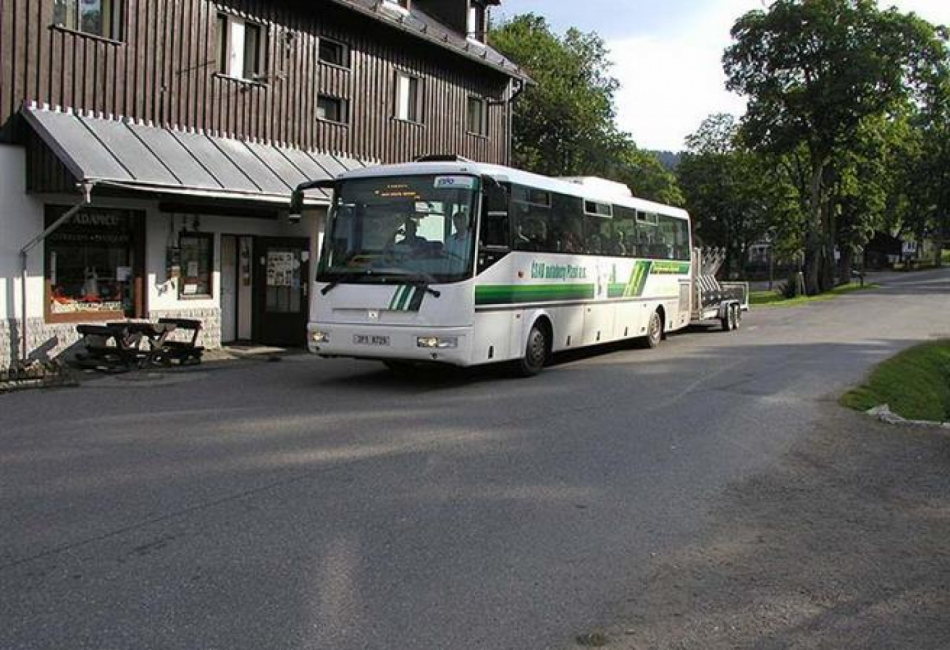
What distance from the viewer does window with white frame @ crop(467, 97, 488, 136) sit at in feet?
87.5

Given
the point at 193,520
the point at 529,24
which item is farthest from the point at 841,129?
the point at 193,520

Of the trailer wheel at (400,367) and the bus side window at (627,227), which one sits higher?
the bus side window at (627,227)

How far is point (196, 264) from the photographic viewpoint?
17.6 metres

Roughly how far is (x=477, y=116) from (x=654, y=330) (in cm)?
1039

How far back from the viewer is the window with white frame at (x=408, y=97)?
933 inches

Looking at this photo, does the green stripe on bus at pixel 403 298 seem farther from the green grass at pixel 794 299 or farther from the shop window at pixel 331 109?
the green grass at pixel 794 299

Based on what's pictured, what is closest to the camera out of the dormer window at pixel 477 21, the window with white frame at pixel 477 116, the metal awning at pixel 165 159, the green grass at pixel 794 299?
the metal awning at pixel 165 159

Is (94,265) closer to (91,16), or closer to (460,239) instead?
(91,16)

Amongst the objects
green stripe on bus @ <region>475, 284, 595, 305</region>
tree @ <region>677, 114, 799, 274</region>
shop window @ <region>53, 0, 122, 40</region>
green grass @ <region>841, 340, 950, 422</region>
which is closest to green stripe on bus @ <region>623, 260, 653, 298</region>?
green stripe on bus @ <region>475, 284, 595, 305</region>

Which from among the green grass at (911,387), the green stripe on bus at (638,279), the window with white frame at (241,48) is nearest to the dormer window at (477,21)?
the window with white frame at (241,48)

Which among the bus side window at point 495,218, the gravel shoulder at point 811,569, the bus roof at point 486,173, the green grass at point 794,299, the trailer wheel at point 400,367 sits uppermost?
the bus roof at point 486,173

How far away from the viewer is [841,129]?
45.8m

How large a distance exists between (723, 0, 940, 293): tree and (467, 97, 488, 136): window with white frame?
23.8 meters

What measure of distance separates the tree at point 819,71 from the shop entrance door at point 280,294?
33.6 meters
